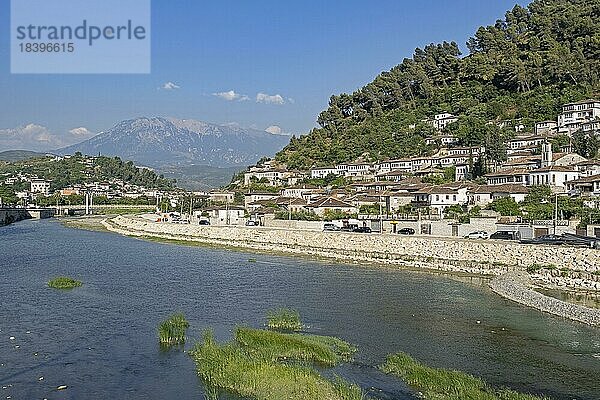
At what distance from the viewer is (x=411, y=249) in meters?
30.7

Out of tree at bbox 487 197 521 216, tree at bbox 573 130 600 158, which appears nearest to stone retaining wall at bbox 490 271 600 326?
tree at bbox 487 197 521 216

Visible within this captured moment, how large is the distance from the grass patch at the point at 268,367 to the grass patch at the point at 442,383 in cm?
132

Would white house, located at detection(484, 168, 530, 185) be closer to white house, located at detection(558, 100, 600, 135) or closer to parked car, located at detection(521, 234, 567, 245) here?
white house, located at detection(558, 100, 600, 135)

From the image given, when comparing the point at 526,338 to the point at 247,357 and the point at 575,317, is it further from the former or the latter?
the point at 247,357

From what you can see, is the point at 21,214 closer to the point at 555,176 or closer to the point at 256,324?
the point at 555,176

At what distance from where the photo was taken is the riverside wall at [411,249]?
79.8ft

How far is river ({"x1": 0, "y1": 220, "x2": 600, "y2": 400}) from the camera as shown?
12.3 metres

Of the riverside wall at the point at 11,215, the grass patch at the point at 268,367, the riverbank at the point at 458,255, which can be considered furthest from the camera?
the riverside wall at the point at 11,215

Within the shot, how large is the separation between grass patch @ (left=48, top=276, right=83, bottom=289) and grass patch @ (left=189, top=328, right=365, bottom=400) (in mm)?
10365

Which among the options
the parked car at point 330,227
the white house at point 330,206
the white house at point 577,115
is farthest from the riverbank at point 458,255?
the white house at point 577,115

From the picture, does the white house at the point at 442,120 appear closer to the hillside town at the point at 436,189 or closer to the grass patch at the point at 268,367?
the hillside town at the point at 436,189

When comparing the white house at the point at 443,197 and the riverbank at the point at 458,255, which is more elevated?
the white house at the point at 443,197

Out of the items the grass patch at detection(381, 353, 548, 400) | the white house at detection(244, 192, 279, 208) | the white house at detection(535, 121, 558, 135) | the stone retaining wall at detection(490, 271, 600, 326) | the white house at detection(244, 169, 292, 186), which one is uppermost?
the white house at detection(535, 121, 558, 135)

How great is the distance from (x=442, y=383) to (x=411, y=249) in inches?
758
